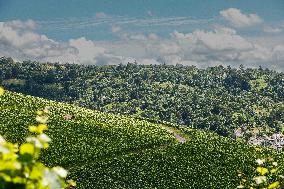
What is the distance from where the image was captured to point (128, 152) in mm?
83562

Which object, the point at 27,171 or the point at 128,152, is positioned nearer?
the point at 27,171

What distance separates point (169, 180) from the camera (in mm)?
72250

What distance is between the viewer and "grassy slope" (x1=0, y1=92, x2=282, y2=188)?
72.1m

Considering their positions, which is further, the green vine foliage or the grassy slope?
the grassy slope

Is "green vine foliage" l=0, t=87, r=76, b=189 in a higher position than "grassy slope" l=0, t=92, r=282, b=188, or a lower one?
higher

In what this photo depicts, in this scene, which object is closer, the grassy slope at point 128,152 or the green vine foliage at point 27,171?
the green vine foliage at point 27,171

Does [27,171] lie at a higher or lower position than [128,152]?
higher

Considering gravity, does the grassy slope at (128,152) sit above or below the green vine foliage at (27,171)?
below

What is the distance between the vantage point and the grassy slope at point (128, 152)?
72125 mm

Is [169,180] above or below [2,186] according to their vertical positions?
below

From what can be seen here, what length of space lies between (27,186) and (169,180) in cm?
6965

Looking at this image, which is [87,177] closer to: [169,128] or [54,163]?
[54,163]

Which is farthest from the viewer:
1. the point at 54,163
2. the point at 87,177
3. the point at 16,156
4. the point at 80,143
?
the point at 80,143

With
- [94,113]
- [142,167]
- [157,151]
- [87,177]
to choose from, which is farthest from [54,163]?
[94,113]
